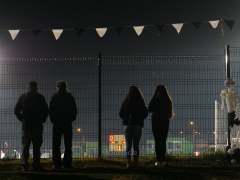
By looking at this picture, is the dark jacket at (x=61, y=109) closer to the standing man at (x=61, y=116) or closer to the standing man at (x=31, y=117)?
the standing man at (x=61, y=116)

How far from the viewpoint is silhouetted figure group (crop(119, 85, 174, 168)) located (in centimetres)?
632

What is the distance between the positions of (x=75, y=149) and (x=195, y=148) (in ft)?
10.3

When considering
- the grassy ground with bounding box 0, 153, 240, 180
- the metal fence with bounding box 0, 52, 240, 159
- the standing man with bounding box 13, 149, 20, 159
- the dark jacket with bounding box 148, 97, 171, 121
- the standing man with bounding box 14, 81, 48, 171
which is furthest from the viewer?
the standing man with bounding box 13, 149, 20, 159

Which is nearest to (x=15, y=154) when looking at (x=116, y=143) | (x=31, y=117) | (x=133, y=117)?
(x=31, y=117)

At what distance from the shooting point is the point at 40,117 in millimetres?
6254

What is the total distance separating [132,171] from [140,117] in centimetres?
110

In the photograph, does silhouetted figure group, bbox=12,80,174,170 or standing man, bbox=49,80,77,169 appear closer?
silhouetted figure group, bbox=12,80,174,170

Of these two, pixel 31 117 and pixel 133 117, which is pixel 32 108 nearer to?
pixel 31 117

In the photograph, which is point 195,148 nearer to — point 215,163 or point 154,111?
point 215,163

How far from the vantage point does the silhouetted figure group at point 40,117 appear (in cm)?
624

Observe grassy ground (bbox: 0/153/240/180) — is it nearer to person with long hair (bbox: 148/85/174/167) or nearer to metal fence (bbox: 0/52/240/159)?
metal fence (bbox: 0/52/240/159)

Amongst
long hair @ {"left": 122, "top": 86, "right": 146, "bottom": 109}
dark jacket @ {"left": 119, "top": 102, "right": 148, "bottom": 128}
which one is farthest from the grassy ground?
long hair @ {"left": 122, "top": 86, "right": 146, "bottom": 109}

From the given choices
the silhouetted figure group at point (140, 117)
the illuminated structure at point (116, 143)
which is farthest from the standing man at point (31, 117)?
the illuminated structure at point (116, 143)

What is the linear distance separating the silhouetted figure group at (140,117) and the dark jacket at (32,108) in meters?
1.63
